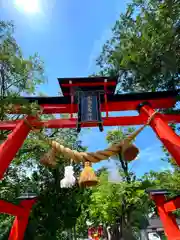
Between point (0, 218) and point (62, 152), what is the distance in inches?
411

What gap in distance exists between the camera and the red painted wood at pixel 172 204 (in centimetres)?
604

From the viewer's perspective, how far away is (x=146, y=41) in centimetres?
489

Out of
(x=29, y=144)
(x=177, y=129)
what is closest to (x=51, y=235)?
(x=29, y=144)

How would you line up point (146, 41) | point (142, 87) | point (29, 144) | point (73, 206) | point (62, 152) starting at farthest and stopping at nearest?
point (73, 206), point (29, 144), point (142, 87), point (146, 41), point (62, 152)

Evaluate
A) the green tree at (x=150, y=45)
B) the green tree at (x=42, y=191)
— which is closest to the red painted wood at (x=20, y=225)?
the green tree at (x=42, y=191)

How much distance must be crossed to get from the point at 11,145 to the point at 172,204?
4.72 meters

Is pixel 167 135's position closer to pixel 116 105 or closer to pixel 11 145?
pixel 116 105

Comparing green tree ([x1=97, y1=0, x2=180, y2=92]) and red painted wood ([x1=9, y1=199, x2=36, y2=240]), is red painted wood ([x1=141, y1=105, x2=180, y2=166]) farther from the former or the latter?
red painted wood ([x1=9, y1=199, x2=36, y2=240])

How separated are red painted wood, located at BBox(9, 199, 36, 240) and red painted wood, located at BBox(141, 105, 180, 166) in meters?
4.68

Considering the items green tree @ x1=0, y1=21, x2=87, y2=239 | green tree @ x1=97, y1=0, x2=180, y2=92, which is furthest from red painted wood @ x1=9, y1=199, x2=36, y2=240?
green tree @ x1=97, y1=0, x2=180, y2=92

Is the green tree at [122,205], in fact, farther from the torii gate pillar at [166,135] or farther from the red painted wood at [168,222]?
the torii gate pillar at [166,135]

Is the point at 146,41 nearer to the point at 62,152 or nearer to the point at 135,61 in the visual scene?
the point at 135,61

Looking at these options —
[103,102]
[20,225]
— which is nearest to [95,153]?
[103,102]

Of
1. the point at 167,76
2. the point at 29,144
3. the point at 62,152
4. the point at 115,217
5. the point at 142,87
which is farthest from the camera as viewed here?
the point at 115,217
